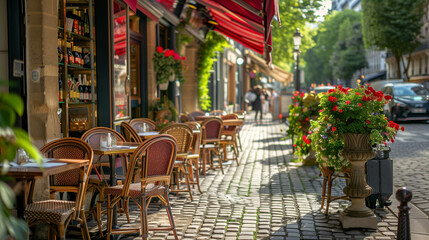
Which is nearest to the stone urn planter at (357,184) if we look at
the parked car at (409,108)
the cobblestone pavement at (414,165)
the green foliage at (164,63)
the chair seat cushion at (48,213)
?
the cobblestone pavement at (414,165)

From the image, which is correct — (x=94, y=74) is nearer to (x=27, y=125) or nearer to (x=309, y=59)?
(x=27, y=125)

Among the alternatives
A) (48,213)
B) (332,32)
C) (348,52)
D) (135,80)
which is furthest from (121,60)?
(332,32)

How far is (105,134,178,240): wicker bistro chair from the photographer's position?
4793mm

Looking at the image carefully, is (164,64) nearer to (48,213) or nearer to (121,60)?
(121,60)

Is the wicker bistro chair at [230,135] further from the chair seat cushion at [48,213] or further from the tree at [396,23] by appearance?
the tree at [396,23]

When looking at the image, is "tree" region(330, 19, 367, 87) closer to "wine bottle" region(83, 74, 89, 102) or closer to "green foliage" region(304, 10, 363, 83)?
"green foliage" region(304, 10, 363, 83)

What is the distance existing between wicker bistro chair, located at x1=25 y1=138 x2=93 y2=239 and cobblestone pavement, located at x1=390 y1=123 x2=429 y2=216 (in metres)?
3.95

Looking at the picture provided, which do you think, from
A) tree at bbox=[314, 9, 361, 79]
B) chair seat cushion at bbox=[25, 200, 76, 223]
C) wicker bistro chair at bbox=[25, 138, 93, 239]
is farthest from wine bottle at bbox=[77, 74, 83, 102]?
tree at bbox=[314, 9, 361, 79]

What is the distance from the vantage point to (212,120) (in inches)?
382

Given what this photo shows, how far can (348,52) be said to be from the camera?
6919cm

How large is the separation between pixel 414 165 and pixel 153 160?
6866 mm

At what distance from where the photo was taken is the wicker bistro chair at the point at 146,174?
4793 millimetres

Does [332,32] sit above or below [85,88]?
above

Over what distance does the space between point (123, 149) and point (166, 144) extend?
0.57 metres
